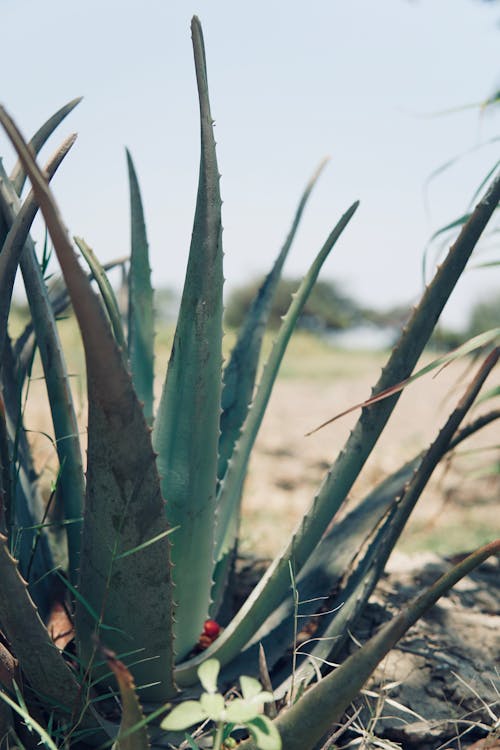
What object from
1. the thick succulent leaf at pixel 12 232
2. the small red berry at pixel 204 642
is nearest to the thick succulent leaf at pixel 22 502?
the thick succulent leaf at pixel 12 232

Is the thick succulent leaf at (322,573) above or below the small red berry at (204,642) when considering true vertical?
above

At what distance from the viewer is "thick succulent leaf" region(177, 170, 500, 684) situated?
1.05 m

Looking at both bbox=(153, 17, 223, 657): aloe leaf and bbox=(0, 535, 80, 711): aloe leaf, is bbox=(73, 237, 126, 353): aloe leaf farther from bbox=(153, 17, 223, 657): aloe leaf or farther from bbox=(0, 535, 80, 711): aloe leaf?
bbox=(0, 535, 80, 711): aloe leaf

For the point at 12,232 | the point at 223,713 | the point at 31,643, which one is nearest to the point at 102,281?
the point at 12,232

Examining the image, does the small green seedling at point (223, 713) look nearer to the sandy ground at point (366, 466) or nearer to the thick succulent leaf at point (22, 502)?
the thick succulent leaf at point (22, 502)

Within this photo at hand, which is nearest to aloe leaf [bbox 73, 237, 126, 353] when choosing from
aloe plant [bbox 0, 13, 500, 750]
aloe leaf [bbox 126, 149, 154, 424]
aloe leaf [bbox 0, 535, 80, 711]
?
aloe plant [bbox 0, 13, 500, 750]

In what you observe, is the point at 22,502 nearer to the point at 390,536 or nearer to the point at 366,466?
the point at 390,536

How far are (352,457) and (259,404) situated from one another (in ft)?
0.66

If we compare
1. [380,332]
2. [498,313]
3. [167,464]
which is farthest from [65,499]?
[498,313]

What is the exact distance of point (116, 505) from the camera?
2.86ft

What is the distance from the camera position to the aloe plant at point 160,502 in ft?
2.66

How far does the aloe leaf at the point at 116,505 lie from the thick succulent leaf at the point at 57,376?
0.11m

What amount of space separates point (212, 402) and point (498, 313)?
12.3 metres

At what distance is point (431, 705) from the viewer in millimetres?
1205
